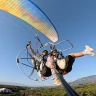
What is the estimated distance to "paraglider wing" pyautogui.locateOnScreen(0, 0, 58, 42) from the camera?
390 inches

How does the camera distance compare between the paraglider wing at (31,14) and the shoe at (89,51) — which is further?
the paraglider wing at (31,14)

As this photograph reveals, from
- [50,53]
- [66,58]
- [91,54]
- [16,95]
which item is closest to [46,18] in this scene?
[50,53]

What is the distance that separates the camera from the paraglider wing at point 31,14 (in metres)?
9.91

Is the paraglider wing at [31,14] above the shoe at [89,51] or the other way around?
above

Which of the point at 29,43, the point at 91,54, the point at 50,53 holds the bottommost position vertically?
the point at 91,54

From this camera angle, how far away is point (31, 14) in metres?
11.1

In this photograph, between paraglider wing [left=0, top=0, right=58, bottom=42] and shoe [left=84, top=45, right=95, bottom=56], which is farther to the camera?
paraglider wing [left=0, top=0, right=58, bottom=42]

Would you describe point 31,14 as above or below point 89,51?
above

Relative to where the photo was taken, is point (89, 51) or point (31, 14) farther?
point (31, 14)

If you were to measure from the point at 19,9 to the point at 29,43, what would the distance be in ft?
6.51

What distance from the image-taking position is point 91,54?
23.0ft

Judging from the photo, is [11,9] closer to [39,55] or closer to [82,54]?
[39,55]

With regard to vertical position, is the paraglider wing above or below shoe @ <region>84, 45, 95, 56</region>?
above

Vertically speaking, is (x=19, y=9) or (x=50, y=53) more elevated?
(x=19, y=9)
